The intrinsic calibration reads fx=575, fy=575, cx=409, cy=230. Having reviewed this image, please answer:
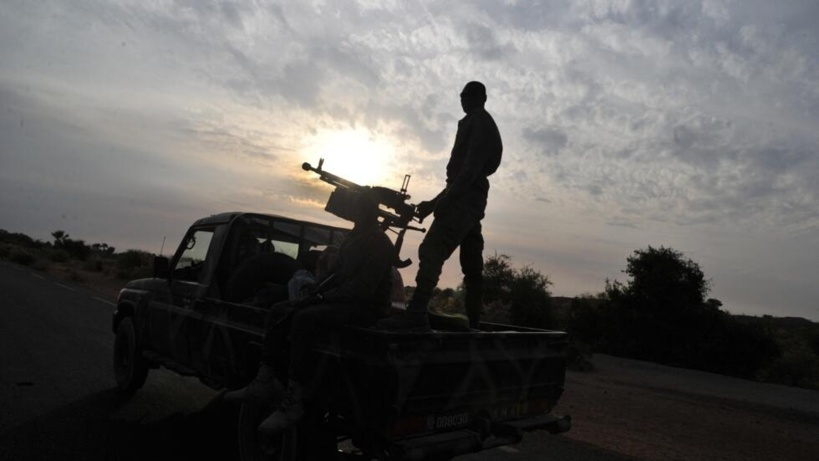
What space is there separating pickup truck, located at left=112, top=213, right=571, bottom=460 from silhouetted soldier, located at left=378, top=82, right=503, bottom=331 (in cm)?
67

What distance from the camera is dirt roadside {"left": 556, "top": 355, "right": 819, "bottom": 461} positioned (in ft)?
26.0

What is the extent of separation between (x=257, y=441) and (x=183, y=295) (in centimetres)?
219

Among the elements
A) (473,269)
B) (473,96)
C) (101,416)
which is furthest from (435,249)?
(101,416)

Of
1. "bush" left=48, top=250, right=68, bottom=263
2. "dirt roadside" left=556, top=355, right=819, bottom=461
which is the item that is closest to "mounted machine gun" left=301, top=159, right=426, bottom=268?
"dirt roadside" left=556, top=355, right=819, bottom=461

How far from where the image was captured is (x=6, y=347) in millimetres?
8883

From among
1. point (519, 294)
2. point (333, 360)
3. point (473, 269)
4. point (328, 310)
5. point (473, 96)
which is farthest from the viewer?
point (519, 294)

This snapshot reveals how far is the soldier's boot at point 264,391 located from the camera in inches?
154

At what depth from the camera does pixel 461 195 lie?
4.85 m

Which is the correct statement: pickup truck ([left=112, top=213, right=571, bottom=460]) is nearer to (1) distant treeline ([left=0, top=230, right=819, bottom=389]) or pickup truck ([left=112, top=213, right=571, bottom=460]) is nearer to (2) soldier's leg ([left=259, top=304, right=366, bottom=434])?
(2) soldier's leg ([left=259, top=304, right=366, bottom=434])

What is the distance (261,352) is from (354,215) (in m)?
1.23

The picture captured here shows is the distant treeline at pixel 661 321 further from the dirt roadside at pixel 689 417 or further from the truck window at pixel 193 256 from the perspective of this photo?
the truck window at pixel 193 256

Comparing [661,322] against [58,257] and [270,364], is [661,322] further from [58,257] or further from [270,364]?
[58,257]

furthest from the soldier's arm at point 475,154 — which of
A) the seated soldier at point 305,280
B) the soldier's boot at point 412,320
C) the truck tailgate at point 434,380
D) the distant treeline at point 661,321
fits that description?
the distant treeline at point 661,321

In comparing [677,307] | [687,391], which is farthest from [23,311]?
[677,307]
